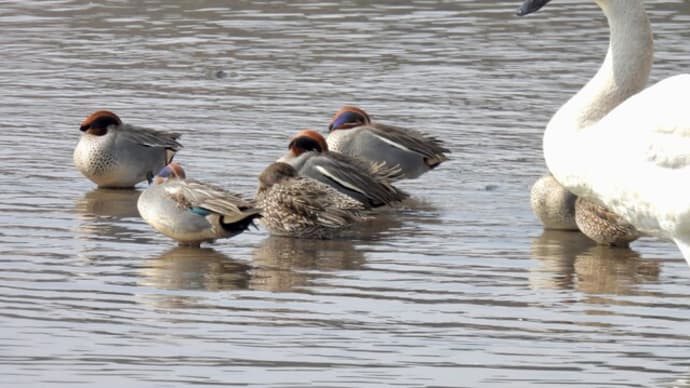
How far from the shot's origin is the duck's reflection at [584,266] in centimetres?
941

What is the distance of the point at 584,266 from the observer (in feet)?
32.8

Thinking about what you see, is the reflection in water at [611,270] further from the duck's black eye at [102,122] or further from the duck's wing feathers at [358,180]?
the duck's black eye at [102,122]

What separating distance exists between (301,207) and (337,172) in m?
1.03

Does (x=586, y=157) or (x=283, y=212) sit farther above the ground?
(x=586, y=157)

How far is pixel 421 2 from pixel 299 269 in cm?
1364

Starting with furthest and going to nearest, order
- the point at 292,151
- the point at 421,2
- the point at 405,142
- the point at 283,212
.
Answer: the point at 421,2
the point at 405,142
the point at 292,151
the point at 283,212

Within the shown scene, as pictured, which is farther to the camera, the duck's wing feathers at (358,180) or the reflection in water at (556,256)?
the duck's wing feathers at (358,180)

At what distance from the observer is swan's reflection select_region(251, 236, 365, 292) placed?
9.43m

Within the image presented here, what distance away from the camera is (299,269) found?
9.82 meters

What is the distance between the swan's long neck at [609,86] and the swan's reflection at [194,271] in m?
2.06

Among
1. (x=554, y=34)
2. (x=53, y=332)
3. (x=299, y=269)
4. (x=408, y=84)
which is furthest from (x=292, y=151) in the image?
(x=554, y=34)

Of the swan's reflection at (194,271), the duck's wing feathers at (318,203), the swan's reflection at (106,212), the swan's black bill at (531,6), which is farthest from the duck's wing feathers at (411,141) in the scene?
the swan's black bill at (531,6)

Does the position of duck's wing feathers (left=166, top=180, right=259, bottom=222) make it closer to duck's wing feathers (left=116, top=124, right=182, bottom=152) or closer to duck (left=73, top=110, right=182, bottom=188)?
duck (left=73, top=110, right=182, bottom=188)

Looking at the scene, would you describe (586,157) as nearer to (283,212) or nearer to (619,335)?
(619,335)
